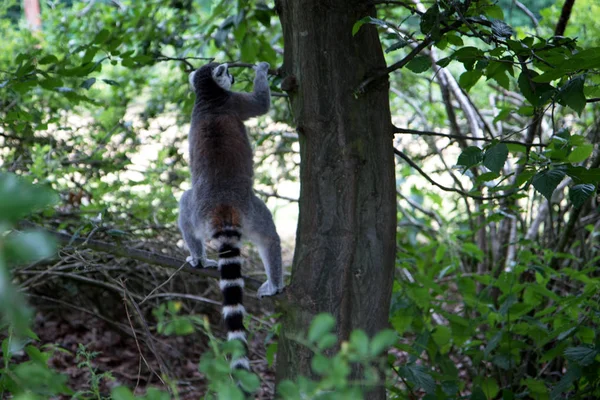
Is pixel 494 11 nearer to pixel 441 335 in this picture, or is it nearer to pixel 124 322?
pixel 441 335

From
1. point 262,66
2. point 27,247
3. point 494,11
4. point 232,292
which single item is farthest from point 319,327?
point 262,66

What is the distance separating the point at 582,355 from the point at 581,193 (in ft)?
3.16

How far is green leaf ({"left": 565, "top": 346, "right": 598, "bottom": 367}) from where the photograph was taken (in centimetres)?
282

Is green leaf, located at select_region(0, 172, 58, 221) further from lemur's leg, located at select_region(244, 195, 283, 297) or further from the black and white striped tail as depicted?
lemur's leg, located at select_region(244, 195, 283, 297)

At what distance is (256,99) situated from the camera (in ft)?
12.2

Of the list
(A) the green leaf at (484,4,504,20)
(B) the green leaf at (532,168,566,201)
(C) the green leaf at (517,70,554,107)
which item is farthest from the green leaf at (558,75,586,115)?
(A) the green leaf at (484,4,504,20)

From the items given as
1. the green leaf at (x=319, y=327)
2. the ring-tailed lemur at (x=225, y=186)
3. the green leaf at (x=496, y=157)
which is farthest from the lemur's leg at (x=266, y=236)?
the green leaf at (x=319, y=327)

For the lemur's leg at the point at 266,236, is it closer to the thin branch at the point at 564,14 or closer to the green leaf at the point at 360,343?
the thin branch at the point at 564,14

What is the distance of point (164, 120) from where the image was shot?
6.56m

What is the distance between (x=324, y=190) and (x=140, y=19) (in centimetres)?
280

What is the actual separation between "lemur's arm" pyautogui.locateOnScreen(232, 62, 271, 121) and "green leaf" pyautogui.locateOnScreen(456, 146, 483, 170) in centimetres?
155

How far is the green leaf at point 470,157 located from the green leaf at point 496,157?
7 centimetres

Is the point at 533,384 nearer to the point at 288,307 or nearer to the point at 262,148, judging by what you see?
the point at 288,307

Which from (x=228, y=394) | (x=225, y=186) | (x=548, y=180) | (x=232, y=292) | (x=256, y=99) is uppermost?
(x=256, y=99)
